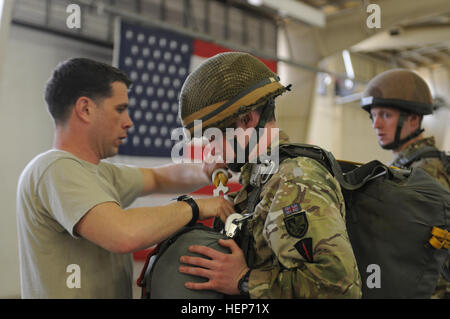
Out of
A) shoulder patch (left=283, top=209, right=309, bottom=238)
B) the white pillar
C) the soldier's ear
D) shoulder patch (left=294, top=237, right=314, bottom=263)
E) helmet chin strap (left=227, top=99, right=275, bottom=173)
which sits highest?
the white pillar

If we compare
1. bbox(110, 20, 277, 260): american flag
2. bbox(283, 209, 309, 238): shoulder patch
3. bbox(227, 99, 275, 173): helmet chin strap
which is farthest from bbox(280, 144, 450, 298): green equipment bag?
bbox(110, 20, 277, 260): american flag

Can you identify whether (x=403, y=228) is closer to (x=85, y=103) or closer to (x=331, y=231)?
(x=331, y=231)

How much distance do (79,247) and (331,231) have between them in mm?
936

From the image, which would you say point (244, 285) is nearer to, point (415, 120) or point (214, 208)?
point (214, 208)

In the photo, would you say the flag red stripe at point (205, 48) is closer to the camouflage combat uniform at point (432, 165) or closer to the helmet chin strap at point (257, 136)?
the camouflage combat uniform at point (432, 165)

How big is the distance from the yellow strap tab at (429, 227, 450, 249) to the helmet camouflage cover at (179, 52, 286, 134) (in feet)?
2.05

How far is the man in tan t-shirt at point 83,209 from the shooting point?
1.22m

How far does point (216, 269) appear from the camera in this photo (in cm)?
101

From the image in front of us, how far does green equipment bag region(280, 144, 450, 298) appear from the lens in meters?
1.07

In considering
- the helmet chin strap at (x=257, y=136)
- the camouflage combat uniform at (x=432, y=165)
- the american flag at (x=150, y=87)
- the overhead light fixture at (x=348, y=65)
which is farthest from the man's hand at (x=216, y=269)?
the overhead light fixture at (x=348, y=65)

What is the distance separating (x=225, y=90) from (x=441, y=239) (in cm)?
76

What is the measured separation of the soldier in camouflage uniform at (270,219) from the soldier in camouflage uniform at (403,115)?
Result: 3.86 feet

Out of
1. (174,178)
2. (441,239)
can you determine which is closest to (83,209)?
(174,178)

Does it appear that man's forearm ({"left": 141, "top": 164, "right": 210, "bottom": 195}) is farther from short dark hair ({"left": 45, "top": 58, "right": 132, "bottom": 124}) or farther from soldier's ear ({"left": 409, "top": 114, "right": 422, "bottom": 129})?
soldier's ear ({"left": 409, "top": 114, "right": 422, "bottom": 129})
